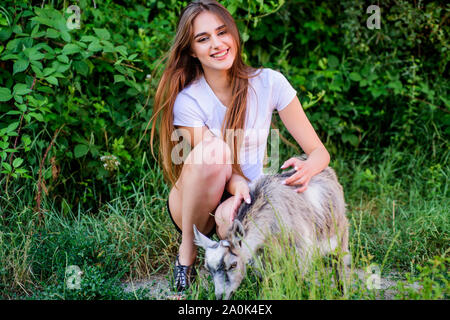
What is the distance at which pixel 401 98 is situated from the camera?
14.9 feet

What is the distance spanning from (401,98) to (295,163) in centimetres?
249

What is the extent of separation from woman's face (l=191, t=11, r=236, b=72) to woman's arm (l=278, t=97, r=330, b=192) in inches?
19.1

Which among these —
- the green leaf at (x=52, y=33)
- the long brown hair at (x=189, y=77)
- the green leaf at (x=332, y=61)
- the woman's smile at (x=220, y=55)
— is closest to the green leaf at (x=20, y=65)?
the green leaf at (x=52, y=33)

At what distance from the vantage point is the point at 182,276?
2807 mm

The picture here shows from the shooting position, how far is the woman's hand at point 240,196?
2506 mm

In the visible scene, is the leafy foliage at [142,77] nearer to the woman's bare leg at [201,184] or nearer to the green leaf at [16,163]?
the green leaf at [16,163]

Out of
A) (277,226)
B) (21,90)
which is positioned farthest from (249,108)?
(21,90)

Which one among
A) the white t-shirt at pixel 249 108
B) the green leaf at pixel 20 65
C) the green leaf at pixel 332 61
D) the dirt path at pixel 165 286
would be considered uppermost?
the green leaf at pixel 20 65

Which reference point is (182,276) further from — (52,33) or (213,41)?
(52,33)

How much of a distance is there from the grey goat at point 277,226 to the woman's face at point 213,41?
745 millimetres

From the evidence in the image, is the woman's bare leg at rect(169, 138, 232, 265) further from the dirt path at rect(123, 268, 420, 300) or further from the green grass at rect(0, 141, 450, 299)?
the green grass at rect(0, 141, 450, 299)

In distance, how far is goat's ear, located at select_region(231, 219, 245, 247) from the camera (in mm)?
2266
